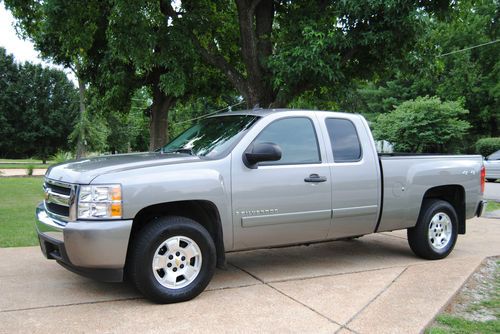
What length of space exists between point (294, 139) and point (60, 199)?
8.34ft

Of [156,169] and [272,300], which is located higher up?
[156,169]

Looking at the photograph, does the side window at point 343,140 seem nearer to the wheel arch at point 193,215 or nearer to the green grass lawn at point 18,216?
the wheel arch at point 193,215

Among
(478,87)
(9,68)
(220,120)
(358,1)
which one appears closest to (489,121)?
(478,87)

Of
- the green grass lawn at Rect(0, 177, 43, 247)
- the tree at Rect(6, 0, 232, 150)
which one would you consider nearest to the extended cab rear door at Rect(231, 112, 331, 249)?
the green grass lawn at Rect(0, 177, 43, 247)

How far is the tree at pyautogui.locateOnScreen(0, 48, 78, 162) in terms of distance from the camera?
166 ft

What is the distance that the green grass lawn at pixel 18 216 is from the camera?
301 inches

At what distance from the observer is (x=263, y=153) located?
197 inches

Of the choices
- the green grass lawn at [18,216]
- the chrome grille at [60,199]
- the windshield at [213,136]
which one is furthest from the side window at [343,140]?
the green grass lawn at [18,216]

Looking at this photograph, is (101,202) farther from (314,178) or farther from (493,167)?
(493,167)

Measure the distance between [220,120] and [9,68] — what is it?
5329cm

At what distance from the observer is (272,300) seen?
4.86m

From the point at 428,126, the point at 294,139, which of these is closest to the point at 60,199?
the point at 294,139

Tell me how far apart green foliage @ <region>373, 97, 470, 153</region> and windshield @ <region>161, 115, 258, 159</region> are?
25679mm

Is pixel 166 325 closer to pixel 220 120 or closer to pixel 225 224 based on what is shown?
pixel 225 224
